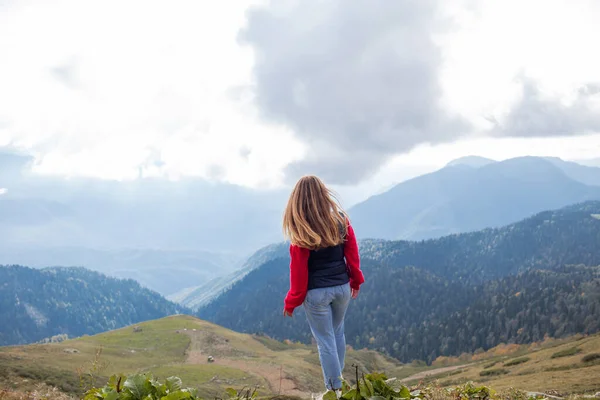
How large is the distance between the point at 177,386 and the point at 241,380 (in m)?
67.8

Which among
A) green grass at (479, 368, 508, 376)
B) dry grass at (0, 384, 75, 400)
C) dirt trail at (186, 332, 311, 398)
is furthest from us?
green grass at (479, 368, 508, 376)

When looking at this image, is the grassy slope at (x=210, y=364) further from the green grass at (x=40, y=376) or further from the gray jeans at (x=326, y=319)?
the gray jeans at (x=326, y=319)

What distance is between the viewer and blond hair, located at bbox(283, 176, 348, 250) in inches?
333

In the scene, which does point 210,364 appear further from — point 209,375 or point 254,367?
Answer: point 209,375

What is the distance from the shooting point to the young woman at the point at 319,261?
852cm

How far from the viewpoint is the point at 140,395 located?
5.46 meters

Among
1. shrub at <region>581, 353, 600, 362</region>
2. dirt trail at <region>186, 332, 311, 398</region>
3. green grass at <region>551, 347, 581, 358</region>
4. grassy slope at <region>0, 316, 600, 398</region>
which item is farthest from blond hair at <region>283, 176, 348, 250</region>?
green grass at <region>551, 347, 581, 358</region>

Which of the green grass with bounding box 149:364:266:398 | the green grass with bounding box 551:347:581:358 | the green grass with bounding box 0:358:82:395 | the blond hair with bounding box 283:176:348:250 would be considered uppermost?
the blond hair with bounding box 283:176:348:250

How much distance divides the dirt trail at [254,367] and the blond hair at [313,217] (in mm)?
48288

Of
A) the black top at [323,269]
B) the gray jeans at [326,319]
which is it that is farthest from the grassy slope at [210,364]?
the black top at [323,269]

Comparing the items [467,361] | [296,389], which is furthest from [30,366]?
[467,361]

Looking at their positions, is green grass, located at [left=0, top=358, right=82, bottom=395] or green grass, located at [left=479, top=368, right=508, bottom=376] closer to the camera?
green grass, located at [left=0, top=358, right=82, bottom=395]

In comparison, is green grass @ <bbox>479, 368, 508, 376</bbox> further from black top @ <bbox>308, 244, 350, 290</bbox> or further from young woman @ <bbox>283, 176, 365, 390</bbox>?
black top @ <bbox>308, 244, 350, 290</bbox>

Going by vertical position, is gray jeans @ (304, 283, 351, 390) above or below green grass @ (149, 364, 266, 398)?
above
